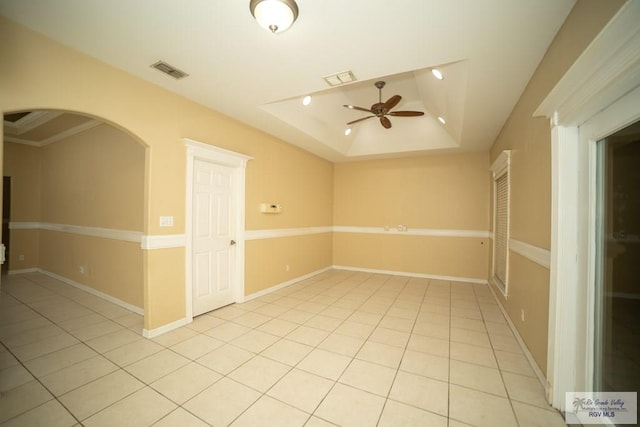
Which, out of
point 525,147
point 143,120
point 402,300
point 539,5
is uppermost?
point 539,5

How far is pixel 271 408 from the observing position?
181 cm

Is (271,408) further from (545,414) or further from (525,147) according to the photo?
(525,147)

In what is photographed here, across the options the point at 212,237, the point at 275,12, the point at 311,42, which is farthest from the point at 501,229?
the point at 212,237

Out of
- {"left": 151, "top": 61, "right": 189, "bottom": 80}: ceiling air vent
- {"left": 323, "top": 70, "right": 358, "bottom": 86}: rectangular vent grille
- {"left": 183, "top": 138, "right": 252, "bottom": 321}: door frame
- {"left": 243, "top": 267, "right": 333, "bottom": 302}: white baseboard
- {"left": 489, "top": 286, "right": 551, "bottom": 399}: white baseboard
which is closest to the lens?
{"left": 489, "top": 286, "right": 551, "bottom": 399}: white baseboard

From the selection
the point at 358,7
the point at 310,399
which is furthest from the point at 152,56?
the point at 310,399

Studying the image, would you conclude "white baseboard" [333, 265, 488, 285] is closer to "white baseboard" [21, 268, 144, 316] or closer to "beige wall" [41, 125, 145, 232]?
"white baseboard" [21, 268, 144, 316]

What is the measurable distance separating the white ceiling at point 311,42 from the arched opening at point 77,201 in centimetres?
94

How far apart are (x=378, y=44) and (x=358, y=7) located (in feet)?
1.48

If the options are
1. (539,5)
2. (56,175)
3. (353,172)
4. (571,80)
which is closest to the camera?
(571,80)

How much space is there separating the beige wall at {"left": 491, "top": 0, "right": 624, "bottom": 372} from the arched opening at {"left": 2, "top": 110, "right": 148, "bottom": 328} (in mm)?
3952

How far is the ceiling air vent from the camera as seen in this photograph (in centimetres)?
246

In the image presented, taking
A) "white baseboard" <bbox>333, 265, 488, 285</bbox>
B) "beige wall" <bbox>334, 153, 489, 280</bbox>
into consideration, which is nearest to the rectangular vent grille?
"beige wall" <bbox>334, 153, 489, 280</bbox>

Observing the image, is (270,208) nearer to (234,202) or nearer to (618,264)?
(234,202)

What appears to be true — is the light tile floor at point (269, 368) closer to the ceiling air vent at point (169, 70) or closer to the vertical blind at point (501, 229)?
the vertical blind at point (501, 229)
